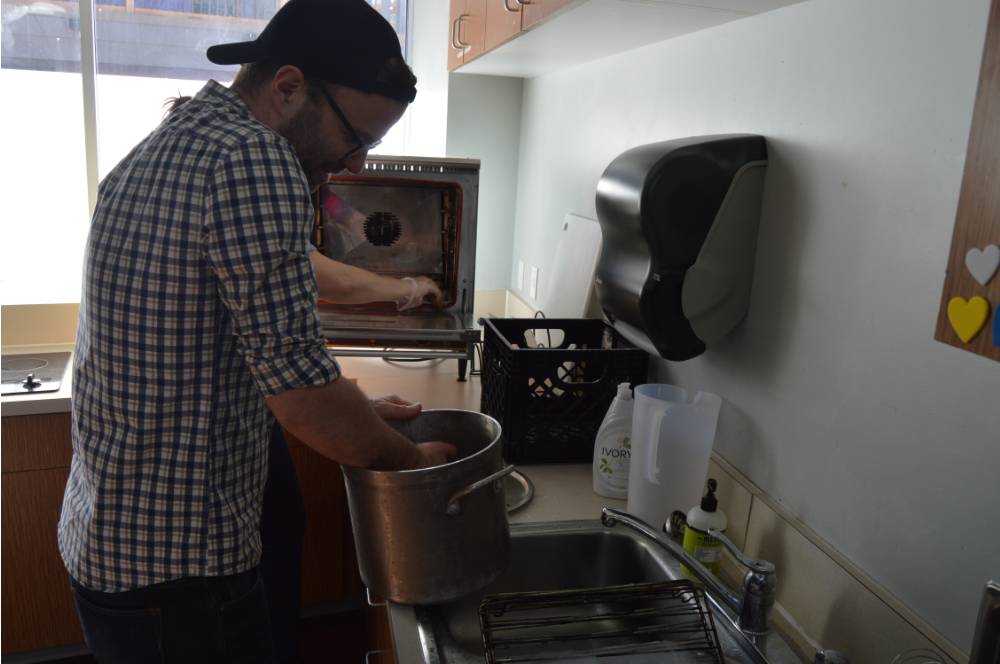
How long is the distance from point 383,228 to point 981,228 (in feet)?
4.80

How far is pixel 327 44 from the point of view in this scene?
0.92m

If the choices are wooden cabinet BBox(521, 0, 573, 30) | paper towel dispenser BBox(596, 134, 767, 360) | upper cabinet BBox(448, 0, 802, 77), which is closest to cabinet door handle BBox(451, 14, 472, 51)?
upper cabinet BBox(448, 0, 802, 77)

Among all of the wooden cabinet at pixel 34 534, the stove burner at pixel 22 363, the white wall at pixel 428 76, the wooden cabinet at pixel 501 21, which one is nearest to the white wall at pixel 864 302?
the wooden cabinet at pixel 501 21

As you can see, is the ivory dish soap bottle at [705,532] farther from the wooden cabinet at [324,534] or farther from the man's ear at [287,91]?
the wooden cabinet at [324,534]

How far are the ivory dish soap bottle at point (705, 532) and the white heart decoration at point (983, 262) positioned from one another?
51cm

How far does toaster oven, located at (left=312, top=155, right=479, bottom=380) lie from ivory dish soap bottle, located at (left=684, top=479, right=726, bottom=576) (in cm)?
82

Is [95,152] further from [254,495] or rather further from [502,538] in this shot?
[502,538]

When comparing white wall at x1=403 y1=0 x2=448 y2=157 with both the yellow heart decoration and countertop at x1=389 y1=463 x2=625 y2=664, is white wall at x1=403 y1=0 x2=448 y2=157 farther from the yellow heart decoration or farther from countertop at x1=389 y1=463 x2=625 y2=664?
the yellow heart decoration

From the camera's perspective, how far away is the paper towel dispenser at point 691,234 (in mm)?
1058

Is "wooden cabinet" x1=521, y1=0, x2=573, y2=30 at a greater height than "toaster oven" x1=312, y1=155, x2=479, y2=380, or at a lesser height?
greater

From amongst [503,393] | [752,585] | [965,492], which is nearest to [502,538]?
[752,585]

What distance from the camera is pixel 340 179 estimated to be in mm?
1835

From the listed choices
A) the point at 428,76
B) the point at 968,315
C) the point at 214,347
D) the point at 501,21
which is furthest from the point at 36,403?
the point at 428,76

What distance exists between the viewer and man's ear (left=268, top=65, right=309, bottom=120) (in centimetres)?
92
